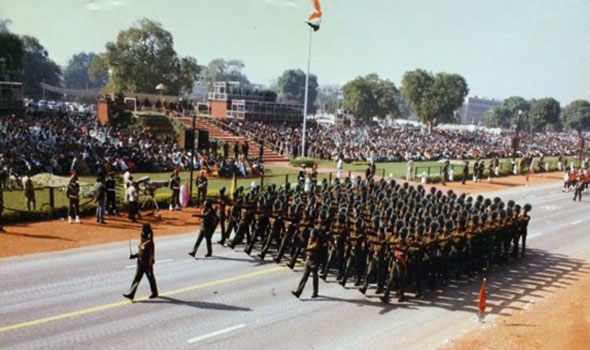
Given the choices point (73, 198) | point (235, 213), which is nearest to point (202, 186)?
point (73, 198)

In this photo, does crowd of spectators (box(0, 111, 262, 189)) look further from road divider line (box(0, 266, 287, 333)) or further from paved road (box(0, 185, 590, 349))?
road divider line (box(0, 266, 287, 333))

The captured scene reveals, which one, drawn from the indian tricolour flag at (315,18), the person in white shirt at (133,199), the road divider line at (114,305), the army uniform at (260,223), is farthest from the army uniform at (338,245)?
the indian tricolour flag at (315,18)

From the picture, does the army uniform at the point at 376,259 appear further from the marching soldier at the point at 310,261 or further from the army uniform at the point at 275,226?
the army uniform at the point at 275,226

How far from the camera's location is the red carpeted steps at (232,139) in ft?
139

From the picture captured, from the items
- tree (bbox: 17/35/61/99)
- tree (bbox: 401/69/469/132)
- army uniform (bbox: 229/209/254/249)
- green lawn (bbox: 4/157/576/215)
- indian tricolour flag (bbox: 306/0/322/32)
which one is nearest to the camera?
army uniform (bbox: 229/209/254/249)

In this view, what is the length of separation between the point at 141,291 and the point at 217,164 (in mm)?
20355

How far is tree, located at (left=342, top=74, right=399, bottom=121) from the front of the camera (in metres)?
95.4

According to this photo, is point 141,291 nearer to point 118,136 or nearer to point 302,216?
point 302,216

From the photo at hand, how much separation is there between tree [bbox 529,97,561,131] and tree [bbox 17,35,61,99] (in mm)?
110698

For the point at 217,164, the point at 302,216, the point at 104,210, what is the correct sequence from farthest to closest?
the point at 217,164 → the point at 104,210 → the point at 302,216

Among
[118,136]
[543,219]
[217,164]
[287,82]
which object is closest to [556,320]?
[543,219]

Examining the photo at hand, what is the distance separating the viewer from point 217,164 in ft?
104

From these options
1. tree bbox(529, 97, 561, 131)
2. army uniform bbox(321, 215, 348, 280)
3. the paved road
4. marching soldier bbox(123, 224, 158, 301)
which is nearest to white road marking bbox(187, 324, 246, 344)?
the paved road

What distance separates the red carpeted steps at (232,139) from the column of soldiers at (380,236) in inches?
976
